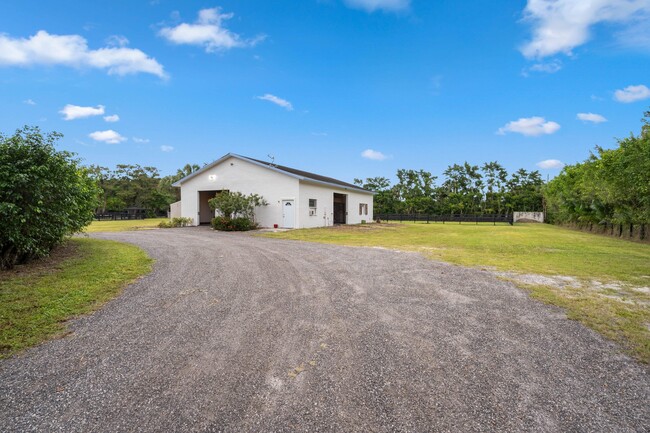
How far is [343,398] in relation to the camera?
2.24 m

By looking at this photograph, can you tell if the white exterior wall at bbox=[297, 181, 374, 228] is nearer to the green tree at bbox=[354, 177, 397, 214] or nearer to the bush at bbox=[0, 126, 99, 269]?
the green tree at bbox=[354, 177, 397, 214]

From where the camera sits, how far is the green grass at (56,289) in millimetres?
3409

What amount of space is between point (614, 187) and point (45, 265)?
2259 cm

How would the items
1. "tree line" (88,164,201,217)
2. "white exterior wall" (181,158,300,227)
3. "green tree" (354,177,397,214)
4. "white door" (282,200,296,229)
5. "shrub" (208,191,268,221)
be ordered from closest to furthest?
"shrub" (208,191,268,221) < "white door" (282,200,296,229) < "white exterior wall" (181,158,300,227) < "green tree" (354,177,397,214) < "tree line" (88,164,201,217)

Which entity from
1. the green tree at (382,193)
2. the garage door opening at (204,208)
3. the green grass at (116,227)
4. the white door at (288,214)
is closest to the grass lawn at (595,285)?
the white door at (288,214)

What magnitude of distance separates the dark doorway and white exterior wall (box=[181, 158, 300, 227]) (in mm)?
7302

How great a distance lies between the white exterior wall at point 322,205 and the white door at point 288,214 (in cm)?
39

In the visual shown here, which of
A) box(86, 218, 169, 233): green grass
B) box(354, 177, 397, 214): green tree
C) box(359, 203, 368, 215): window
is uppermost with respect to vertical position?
box(354, 177, 397, 214): green tree

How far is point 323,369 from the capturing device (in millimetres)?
2648

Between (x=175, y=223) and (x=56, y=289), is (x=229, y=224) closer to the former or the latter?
(x=175, y=223)

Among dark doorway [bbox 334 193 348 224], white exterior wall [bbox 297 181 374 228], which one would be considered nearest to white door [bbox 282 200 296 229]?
white exterior wall [bbox 297 181 374 228]

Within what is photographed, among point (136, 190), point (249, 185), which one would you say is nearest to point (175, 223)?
point (249, 185)

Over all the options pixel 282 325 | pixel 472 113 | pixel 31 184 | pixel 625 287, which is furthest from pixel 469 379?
pixel 472 113

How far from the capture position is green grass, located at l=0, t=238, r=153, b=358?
3409mm
